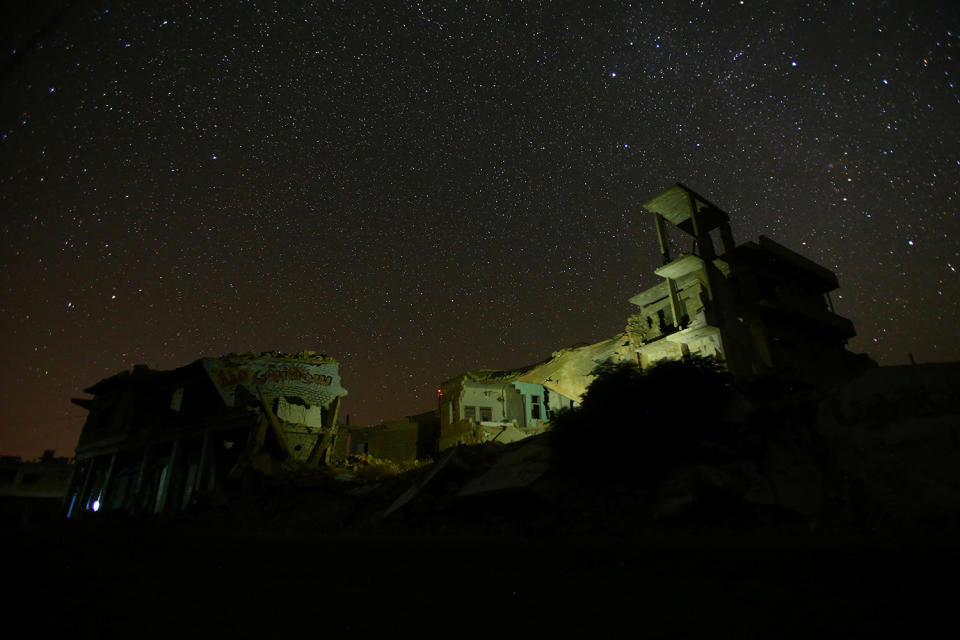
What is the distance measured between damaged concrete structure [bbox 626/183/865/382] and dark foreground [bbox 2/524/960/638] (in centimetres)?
1732

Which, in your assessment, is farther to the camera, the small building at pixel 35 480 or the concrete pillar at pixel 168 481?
the small building at pixel 35 480

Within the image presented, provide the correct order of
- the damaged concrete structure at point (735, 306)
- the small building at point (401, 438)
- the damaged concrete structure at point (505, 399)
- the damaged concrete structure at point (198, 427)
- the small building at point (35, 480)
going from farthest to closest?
the small building at point (35, 480), the small building at point (401, 438), the damaged concrete structure at point (505, 399), the damaged concrete structure at point (198, 427), the damaged concrete structure at point (735, 306)

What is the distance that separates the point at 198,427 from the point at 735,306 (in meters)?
29.5

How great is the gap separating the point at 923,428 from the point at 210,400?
32.7 m

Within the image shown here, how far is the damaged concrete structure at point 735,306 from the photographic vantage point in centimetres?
2189

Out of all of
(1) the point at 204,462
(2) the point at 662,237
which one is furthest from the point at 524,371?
(1) the point at 204,462

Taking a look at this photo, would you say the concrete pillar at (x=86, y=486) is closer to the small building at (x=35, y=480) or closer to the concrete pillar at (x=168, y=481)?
the concrete pillar at (x=168, y=481)

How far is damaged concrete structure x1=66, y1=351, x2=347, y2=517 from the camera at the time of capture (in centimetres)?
2370

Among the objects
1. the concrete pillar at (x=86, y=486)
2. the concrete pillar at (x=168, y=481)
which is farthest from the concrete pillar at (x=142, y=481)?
the concrete pillar at (x=86, y=486)

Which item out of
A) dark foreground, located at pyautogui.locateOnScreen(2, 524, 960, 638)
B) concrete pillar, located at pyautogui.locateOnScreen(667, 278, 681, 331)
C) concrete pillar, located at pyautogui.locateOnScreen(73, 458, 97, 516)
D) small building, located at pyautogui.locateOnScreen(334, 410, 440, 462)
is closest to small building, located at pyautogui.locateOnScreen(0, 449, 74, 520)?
concrete pillar, located at pyautogui.locateOnScreen(73, 458, 97, 516)

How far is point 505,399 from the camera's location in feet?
104

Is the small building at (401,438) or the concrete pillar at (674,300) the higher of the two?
the concrete pillar at (674,300)

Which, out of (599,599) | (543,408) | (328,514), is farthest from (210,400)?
(599,599)

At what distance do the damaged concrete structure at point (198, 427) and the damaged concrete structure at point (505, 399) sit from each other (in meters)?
7.66
